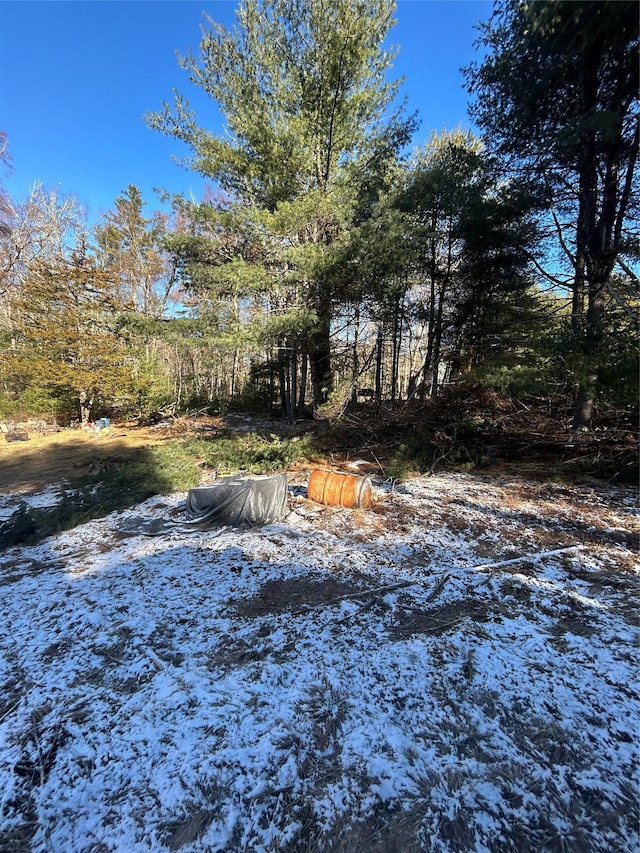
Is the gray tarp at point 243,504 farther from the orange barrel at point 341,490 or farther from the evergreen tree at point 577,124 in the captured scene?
the evergreen tree at point 577,124

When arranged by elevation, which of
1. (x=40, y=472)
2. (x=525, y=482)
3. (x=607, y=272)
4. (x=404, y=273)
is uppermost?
(x=404, y=273)

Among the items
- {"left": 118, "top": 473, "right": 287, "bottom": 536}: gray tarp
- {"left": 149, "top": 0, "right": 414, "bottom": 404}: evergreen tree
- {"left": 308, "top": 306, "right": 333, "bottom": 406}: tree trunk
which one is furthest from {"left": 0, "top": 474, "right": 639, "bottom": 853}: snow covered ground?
{"left": 308, "top": 306, "right": 333, "bottom": 406}: tree trunk

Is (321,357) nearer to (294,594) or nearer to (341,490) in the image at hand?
(341,490)

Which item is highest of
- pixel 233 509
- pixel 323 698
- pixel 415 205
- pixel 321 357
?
pixel 415 205

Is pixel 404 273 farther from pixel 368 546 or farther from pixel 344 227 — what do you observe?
pixel 368 546

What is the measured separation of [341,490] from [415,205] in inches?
242

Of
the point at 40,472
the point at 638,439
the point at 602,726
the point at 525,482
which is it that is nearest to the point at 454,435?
the point at 525,482

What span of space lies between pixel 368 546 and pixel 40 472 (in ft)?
22.8

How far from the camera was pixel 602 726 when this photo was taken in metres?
1.70

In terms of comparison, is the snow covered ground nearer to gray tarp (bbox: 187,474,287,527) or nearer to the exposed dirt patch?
the exposed dirt patch

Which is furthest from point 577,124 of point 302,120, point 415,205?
point 302,120

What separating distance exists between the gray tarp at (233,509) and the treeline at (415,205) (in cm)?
313

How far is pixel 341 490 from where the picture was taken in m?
4.50

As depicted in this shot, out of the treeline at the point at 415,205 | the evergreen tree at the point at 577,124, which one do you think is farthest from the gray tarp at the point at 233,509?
the evergreen tree at the point at 577,124
